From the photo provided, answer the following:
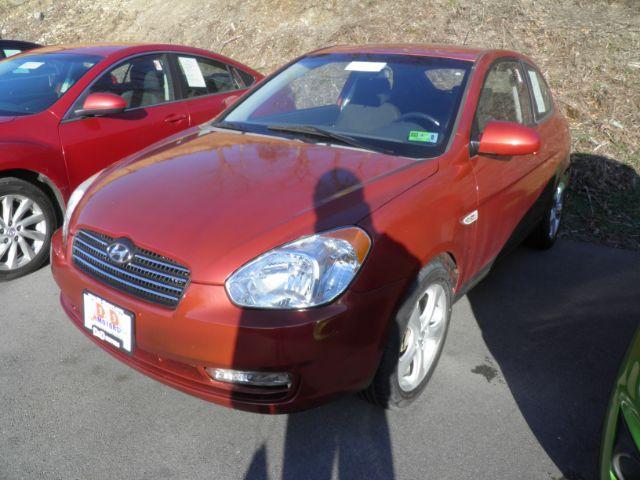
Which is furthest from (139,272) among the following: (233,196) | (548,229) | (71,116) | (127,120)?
(548,229)

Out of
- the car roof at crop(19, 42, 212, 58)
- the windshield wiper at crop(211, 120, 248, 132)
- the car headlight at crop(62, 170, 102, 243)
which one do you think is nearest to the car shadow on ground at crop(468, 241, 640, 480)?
the windshield wiper at crop(211, 120, 248, 132)

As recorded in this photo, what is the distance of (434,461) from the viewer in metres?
2.36

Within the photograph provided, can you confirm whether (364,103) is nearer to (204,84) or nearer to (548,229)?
(548,229)

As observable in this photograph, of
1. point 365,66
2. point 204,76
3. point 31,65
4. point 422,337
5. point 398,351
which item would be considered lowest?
point 422,337

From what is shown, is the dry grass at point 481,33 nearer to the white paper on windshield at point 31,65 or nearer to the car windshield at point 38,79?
the car windshield at point 38,79

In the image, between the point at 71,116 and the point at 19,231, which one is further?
the point at 71,116

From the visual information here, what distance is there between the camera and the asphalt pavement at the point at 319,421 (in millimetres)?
2291

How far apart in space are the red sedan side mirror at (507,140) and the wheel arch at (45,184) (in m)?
2.87

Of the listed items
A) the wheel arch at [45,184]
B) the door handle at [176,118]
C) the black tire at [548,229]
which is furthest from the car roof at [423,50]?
the wheel arch at [45,184]

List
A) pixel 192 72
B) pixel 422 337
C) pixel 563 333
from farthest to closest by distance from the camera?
pixel 192 72
pixel 563 333
pixel 422 337

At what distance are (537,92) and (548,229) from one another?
3.73ft

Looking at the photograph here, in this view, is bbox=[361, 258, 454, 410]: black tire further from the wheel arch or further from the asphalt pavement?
the wheel arch

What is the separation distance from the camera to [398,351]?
92.1 inches

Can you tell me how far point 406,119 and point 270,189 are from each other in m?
1.03
